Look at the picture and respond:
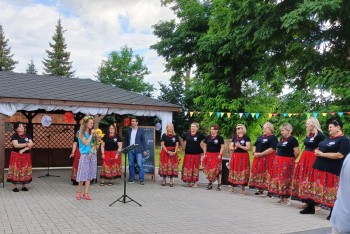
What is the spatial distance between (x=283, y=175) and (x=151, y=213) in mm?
3049

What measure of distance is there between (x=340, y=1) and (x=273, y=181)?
603 cm

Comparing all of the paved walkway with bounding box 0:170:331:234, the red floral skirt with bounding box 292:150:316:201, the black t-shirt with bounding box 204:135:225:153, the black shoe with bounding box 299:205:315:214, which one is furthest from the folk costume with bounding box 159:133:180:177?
the black shoe with bounding box 299:205:315:214

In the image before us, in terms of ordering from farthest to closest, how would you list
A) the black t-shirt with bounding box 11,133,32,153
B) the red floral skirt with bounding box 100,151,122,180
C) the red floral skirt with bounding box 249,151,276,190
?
the red floral skirt with bounding box 100,151,122,180, the black t-shirt with bounding box 11,133,32,153, the red floral skirt with bounding box 249,151,276,190

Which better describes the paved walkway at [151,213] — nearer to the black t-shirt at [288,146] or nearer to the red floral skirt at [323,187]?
the red floral skirt at [323,187]

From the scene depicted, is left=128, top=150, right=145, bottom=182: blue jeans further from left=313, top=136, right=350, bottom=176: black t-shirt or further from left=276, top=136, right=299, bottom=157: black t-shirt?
left=313, top=136, right=350, bottom=176: black t-shirt

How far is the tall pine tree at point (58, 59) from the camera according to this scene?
4647 cm

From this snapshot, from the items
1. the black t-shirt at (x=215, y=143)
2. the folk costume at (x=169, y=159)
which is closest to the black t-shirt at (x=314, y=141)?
the black t-shirt at (x=215, y=143)

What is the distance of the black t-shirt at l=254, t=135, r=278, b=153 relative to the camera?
9.10 m

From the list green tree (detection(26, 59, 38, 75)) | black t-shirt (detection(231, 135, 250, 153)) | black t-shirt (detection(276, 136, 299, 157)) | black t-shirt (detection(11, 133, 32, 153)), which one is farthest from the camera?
green tree (detection(26, 59, 38, 75))

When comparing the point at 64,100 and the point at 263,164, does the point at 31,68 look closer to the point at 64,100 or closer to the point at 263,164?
the point at 64,100

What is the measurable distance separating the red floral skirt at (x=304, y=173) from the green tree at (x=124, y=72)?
36.5 metres

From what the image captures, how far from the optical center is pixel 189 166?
35.9 feet

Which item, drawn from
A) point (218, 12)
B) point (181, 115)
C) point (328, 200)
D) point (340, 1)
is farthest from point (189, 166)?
point (181, 115)

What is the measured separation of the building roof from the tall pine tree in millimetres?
32751
